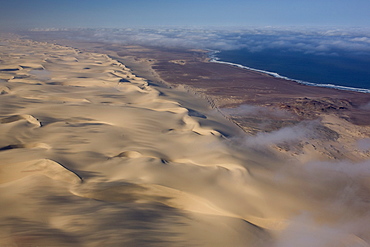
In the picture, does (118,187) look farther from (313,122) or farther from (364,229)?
(313,122)

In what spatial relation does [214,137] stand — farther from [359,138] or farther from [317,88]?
[317,88]

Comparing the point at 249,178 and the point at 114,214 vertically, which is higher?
the point at 114,214

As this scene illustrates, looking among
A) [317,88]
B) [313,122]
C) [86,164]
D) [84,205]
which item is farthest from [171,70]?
[84,205]

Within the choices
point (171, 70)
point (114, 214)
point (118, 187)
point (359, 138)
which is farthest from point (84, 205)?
point (171, 70)

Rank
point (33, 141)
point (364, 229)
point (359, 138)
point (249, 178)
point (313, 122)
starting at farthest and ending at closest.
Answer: point (313, 122) → point (359, 138) → point (33, 141) → point (249, 178) → point (364, 229)

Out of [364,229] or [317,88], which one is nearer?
[364,229]

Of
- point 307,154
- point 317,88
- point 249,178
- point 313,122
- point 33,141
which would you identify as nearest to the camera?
point 249,178
